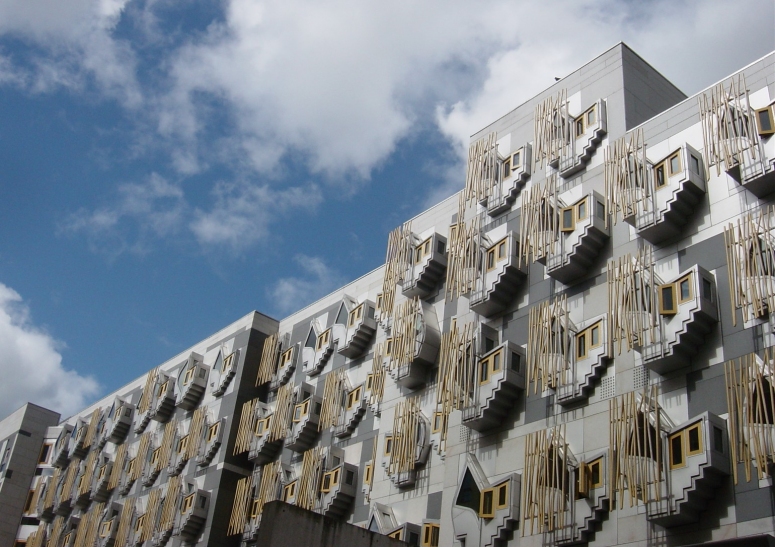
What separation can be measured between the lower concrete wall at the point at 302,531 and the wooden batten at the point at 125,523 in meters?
34.4

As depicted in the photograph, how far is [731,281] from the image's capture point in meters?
27.0

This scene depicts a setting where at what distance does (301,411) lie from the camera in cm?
4738

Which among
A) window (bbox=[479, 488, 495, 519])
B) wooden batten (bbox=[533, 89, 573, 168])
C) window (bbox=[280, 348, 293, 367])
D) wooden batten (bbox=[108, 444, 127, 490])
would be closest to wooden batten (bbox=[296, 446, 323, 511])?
window (bbox=[280, 348, 293, 367])

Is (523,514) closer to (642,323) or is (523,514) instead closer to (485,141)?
(642,323)

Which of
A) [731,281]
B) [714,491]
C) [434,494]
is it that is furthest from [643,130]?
[434,494]

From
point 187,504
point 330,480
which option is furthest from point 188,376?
point 330,480

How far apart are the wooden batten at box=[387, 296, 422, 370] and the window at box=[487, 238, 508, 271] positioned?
5.77 m

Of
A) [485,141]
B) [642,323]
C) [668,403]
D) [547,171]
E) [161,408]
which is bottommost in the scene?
[668,403]

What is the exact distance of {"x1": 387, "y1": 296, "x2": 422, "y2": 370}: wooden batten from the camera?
132 ft

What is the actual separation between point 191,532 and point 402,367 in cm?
1770

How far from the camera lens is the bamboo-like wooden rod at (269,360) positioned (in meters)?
53.0

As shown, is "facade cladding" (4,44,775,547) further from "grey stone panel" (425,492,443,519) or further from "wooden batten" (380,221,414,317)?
"grey stone panel" (425,492,443,519)

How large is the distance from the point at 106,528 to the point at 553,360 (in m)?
37.5

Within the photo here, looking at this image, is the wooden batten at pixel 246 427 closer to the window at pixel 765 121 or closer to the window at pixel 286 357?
the window at pixel 286 357
